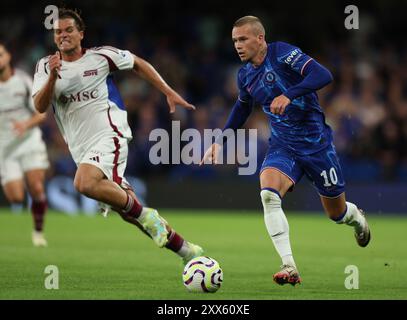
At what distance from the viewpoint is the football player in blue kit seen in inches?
321

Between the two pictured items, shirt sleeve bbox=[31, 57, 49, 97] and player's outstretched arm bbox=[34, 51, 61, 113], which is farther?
shirt sleeve bbox=[31, 57, 49, 97]

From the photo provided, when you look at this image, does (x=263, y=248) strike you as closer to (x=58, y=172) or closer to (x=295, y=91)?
(x=295, y=91)

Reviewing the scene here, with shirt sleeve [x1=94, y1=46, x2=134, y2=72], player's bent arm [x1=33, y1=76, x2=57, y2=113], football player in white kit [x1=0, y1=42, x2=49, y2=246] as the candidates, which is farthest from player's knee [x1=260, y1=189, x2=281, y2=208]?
football player in white kit [x1=0, y1=42, x2=49, y2=246]

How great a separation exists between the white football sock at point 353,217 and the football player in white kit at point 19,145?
4.44 meters

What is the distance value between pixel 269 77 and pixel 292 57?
1.01ft

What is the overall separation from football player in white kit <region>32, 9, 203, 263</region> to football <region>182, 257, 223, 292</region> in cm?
54

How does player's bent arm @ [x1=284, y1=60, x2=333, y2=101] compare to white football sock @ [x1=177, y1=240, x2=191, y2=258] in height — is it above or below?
above

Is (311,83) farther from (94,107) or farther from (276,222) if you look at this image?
(94,107)

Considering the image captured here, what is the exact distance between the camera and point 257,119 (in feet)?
61.1

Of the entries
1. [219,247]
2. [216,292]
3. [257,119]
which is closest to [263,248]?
[219,247]

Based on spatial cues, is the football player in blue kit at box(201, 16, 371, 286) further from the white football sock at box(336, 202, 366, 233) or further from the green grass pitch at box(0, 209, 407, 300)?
the green grass pitch at box(0, 209, 407, 300)

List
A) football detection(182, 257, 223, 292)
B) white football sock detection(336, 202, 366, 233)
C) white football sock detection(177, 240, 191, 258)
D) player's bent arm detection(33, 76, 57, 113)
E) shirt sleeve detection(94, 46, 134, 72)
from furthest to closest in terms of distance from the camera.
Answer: white football sock detection(336, 202, 366, 233)
shirt sleeve detection(94, 46, 134, 72)
white football sock detection(177, 240, 191, 258)
player's bent arm detection(33, 76, 57, 113)
football detection(182, 257, 223, 292)

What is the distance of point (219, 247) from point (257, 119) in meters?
6.90

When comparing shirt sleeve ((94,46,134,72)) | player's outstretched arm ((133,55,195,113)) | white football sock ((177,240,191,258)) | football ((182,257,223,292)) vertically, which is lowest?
football ((182,257,223,292))
